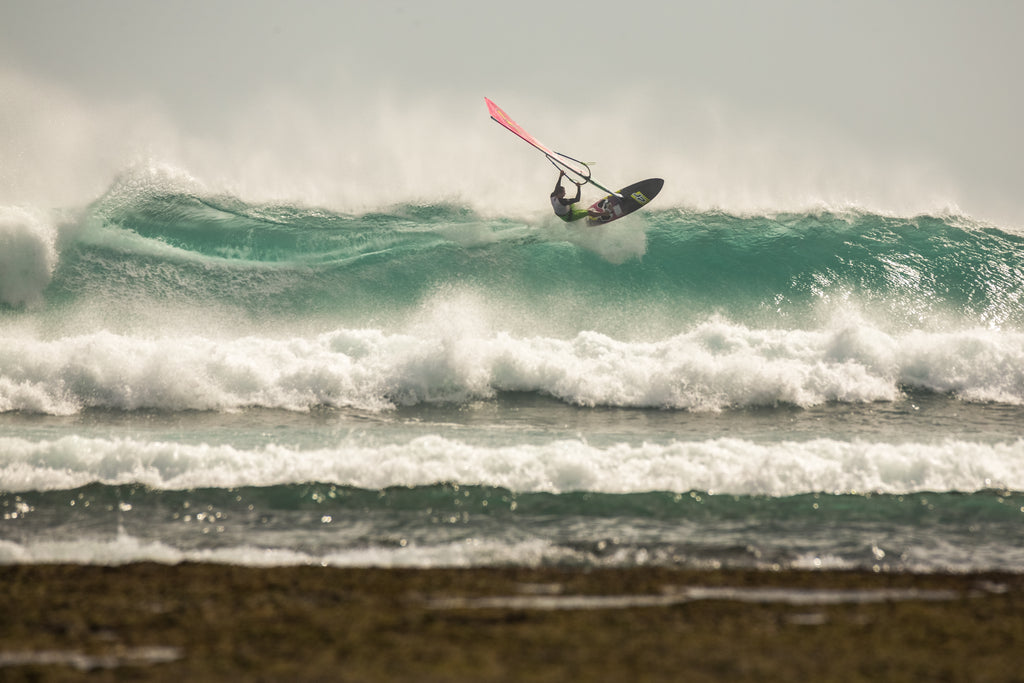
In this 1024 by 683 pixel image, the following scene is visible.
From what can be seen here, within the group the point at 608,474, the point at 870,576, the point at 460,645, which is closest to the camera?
the point at 460,645

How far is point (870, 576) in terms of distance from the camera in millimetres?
5137

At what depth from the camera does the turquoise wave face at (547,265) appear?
42.5 feet

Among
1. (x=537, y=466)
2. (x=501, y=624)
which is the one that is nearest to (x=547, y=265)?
(x=537, y=466)

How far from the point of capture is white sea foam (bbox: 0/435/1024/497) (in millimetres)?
7086

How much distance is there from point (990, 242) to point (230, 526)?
15.3 metres

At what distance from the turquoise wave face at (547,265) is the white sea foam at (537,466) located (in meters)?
5.18

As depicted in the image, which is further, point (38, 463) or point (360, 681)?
point (38, 463)

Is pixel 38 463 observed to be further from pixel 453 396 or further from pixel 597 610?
pixel 597 610

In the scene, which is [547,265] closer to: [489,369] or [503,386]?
[489,369]

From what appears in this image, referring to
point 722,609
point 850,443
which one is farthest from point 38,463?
point 850,443

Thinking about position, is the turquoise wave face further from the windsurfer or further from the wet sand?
the wet sand

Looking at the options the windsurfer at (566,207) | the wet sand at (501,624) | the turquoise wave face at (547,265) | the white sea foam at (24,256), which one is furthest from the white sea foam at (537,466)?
the windsurfer at (566,207)

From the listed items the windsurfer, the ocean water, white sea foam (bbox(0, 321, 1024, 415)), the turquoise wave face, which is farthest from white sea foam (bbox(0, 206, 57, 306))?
the windsurfer

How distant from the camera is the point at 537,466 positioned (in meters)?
7.31
